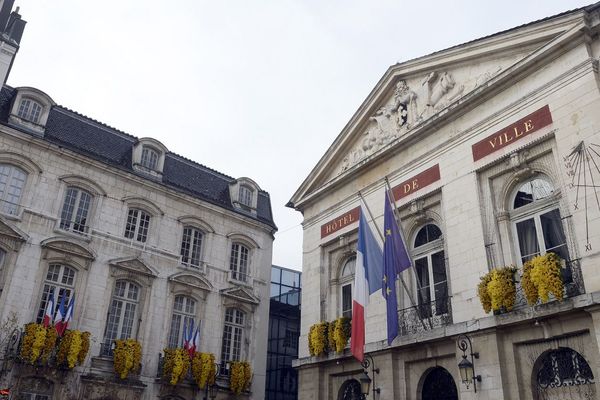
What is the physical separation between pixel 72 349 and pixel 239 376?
6680 millimetres

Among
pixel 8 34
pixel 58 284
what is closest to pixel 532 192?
pixel 58 284

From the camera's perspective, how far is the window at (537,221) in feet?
37.4

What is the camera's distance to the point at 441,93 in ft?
49.8

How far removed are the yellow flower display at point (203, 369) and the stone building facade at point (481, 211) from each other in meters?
4.12

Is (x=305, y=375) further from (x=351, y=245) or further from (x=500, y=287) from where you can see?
(x=500, y=287)

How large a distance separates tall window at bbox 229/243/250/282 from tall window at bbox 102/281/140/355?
4499 millimetres

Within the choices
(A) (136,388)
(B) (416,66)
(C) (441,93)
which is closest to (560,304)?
(C) (441,93)

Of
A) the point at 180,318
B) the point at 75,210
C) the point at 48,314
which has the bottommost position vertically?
the point at 48,314

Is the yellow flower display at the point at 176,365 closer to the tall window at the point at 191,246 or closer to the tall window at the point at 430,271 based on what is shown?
the tall window at the point at 191,246

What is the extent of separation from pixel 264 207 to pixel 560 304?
55.3ft

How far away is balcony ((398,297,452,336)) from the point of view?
13.2 metres

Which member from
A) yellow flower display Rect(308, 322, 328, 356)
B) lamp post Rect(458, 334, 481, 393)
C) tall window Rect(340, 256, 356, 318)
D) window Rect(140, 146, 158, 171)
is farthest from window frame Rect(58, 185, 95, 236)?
lamp post Rect(458, 334, 481, 393)

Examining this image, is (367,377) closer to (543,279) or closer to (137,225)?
(543,279)

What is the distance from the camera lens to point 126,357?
17547 millimetres
